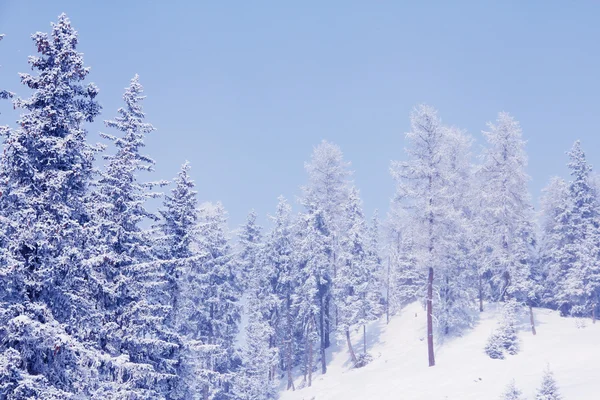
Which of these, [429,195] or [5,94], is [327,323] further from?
[5,94]

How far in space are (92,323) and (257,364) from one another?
89.7 feet

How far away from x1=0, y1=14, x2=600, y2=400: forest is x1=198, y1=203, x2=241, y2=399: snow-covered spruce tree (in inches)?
6.7

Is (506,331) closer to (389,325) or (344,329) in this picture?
(344,329)

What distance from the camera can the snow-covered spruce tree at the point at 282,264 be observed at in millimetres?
48156

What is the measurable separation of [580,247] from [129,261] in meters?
37.3

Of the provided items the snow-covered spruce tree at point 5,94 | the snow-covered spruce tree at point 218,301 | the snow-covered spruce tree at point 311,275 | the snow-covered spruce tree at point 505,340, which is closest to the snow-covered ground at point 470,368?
the snow-covered spruce tree at point 505,340

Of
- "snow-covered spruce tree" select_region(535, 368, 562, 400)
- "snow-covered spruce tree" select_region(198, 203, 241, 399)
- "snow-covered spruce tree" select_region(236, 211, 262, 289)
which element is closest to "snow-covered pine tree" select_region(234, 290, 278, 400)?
"snow-covered spruce tree" select_region(198, 203, 241, 399)

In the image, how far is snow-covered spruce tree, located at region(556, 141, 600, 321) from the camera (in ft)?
135

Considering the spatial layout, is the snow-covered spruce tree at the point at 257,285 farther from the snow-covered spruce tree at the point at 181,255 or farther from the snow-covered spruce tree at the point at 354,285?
the snow-covered spruce tree at the point at 181,255

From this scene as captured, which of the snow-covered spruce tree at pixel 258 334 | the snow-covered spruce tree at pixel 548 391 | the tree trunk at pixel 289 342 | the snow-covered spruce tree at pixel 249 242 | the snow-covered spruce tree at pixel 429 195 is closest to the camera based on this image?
the snow-covered spruce tree at pixel 548 391

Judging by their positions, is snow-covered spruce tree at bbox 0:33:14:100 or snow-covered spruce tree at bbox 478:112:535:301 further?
snow-covered spruce tree at bbox 478:112:535:301

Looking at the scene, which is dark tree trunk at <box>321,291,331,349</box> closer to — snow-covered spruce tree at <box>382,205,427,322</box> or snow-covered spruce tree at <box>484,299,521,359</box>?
snow-covered spruce tree at <box>382,205,427,322</box>

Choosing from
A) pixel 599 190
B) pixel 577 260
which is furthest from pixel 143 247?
pixel 599 190

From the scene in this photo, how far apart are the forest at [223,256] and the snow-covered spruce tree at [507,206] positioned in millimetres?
150
